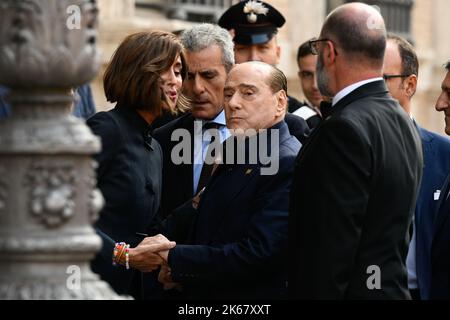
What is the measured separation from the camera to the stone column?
3539 mm

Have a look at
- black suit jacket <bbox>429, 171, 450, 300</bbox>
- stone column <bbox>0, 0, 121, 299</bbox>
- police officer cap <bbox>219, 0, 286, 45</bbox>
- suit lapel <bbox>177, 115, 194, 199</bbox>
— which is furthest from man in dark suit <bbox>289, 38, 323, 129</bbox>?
stone column <bbox>0, 0, 121, 299</bbox>

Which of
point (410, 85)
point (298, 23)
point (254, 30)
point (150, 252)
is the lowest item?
point (298, 23)

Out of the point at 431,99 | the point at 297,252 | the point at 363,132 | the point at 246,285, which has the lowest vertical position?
the point at 431,99

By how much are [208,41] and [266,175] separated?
1406 millimetres

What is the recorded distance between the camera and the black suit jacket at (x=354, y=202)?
4.68 m

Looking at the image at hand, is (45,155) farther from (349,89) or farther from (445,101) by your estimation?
(445,101)

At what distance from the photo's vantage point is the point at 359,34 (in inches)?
194

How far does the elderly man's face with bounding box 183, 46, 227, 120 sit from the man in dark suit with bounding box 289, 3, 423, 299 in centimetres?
184

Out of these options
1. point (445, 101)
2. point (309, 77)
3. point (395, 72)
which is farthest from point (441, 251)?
point (309, 77)

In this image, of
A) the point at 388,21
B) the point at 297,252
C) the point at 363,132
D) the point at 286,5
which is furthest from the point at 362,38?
the point at 388,21

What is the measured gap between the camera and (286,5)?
54.6ft
